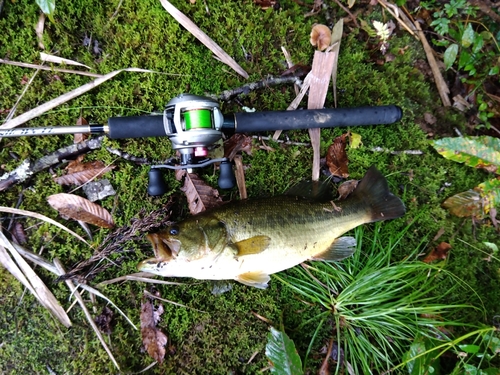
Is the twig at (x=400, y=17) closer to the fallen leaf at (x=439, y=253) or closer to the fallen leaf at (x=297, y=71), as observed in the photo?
the fallen leaf at (x=297, y=71)

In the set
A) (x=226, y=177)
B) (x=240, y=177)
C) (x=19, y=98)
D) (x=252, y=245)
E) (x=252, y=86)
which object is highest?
(x=19, y=98)

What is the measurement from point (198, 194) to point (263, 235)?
2.27ft

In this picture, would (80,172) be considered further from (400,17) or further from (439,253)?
(400,17)

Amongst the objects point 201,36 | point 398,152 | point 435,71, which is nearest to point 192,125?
point 201,36

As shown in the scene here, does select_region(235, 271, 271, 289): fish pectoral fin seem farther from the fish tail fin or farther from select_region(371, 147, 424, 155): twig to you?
select_region(371, 147, 424, 155): twig

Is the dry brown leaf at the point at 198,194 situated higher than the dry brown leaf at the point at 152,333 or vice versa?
the dry brown leaf at the point at 198,194

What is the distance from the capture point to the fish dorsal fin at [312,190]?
2986 mm

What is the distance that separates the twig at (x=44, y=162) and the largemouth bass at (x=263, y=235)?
1.16 m

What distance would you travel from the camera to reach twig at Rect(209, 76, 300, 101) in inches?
123

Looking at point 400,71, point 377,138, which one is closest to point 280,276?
point 377,138

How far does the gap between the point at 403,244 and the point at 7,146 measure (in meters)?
3.73

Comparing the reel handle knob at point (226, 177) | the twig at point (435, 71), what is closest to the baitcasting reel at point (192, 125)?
the reel handle knob at point (226, 177)

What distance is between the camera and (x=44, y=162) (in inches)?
114

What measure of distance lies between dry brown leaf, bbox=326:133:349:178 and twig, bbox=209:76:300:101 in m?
0.70
